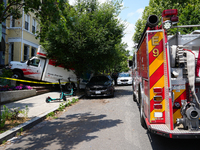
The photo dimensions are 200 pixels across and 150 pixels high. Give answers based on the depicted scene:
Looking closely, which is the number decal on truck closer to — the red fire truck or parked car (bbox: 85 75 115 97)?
the red fire truck

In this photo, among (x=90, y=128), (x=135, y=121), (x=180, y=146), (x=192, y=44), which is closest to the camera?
(x=180, y=146)

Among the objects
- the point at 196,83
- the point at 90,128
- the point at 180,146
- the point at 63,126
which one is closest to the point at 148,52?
the point at 196,83

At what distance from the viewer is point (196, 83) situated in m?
3.40

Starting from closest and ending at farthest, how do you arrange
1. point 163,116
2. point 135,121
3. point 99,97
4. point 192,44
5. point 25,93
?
point 163,116
point 192,44
point 135,121
point 25,93
point 99,97

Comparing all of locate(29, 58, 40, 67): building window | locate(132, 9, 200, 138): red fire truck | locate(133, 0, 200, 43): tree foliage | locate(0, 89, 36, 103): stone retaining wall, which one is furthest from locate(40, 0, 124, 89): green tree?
locate(132, 9, 200, 138): red fire truck

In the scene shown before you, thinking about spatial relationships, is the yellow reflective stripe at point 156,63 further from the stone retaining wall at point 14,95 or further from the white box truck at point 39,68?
the white box truck at point 39,68

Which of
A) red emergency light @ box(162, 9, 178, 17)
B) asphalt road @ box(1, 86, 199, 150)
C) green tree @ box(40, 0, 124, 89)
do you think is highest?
green tree @ box(40, 0, 124, 89)

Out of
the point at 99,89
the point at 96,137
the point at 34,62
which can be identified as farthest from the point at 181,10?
the point at 96,137

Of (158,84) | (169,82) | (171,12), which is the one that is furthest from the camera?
(158,84)

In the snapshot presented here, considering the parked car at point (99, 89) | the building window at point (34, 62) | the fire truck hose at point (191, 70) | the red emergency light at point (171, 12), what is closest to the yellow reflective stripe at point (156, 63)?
the fire truck hose at point (191, 70)

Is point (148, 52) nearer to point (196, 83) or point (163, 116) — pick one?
point (196, 83)

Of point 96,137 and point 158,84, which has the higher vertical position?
point 158,84

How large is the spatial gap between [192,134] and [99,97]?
9096 millimetres

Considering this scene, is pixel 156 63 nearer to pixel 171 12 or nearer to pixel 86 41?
pixel 171 12
